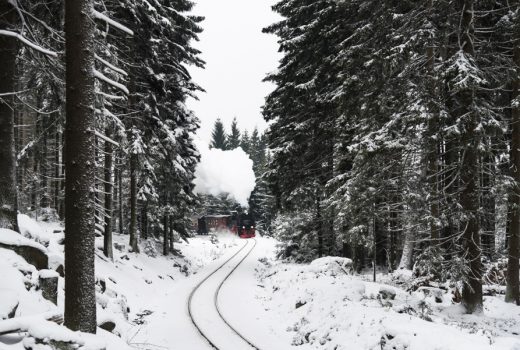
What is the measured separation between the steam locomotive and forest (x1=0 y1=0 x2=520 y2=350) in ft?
91.5

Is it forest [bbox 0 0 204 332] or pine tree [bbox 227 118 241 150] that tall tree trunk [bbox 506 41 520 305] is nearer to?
forest [bbox 0 0 204 332]

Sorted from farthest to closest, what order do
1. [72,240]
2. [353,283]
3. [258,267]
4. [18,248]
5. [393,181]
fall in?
[258,267] < [393,181] < [353,283] < [18,248] < [72,240]

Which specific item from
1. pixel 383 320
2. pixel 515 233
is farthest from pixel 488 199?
pixel 383 320

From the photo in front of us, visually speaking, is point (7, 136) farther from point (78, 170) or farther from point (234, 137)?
point (234, 137)

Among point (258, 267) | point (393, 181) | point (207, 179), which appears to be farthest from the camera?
point (207, 179)

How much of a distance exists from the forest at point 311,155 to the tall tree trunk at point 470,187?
5 centimetres

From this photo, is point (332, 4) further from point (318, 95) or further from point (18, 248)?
point (18, 248)

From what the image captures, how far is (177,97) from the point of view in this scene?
69.2ft

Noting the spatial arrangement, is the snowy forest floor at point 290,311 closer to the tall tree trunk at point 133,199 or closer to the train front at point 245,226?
the tall tree trunk at point 133,199

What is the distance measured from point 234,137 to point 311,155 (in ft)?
242

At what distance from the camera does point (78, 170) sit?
17.4ft

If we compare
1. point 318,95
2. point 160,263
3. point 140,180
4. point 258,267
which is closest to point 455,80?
point 318,95

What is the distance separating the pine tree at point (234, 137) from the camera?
301 ft

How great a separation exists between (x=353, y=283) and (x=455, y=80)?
6.36 m
